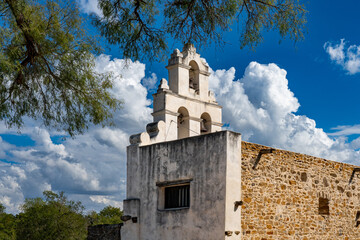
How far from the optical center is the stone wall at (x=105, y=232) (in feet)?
53.3

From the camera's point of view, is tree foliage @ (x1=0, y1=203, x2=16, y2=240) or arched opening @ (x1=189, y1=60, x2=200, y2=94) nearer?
arched opening @ (x1=189, y1=60, x2=200, y2=94)

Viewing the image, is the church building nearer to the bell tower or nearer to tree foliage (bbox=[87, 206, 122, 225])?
the bell tower

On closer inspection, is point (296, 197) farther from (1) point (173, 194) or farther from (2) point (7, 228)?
(2) point (7, 228)

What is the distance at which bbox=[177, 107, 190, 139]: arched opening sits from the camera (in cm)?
1596

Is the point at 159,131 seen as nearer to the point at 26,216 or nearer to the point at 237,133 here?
the point at 237,133

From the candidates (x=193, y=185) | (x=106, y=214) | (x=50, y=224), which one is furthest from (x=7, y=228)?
(x=193, y=185)

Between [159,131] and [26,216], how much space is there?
931 inches

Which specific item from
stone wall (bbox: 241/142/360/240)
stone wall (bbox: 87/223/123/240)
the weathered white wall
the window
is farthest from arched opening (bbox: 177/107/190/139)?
stone wall (bbox: 87/223/123/240)

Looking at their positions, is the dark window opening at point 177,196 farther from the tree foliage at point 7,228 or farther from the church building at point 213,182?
the tree foliage at point 7,228

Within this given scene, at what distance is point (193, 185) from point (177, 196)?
83 centimetres

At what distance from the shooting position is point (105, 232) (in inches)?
659

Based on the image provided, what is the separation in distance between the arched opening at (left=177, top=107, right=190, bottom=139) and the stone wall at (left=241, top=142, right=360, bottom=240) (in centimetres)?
271

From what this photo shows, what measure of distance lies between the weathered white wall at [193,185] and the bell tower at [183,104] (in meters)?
0.66

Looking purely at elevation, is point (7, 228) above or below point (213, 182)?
below
